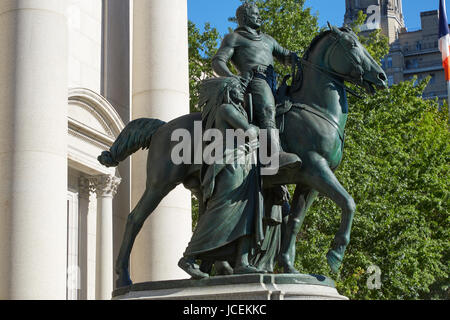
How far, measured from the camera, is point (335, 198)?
10.5 meters

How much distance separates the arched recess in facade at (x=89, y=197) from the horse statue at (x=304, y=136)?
8.28 meters

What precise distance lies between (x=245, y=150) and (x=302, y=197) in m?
1.05

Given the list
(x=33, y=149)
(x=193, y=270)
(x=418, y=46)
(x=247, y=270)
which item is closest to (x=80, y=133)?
(x=33, y=149)

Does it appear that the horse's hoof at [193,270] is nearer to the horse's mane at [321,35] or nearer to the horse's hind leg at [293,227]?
the horse's hind leg at [293,227]

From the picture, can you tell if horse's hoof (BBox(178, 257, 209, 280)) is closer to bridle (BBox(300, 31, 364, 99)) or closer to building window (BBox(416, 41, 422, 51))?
bridle (BBox(300, 31, 364, 99))

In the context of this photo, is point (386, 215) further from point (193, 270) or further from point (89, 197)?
point (193, 270)

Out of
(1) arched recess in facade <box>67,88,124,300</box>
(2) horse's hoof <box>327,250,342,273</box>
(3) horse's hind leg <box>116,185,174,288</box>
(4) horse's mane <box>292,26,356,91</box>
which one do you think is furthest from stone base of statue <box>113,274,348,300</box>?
(1) arched recess in facade <box>67,88,124,300</box>

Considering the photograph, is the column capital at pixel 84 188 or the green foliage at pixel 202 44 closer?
the column capital at pixel 84 188

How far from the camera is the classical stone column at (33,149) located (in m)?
13.4

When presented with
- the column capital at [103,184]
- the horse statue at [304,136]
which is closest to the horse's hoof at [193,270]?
the horse statue at [304,136]

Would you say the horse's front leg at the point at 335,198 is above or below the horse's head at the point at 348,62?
below

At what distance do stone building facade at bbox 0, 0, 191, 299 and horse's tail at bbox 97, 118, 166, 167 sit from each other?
8.64ft

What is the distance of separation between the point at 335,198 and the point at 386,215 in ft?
52.3
